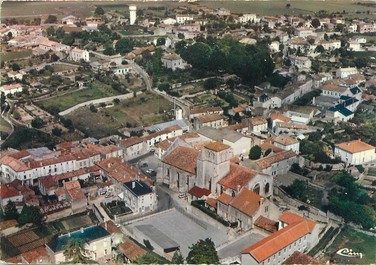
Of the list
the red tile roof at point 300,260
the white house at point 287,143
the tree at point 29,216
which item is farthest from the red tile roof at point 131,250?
the white house at point 287,143

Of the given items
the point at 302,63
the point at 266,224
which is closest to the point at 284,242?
the point at 266,224

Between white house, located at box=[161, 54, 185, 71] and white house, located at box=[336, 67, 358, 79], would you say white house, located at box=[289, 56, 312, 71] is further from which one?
white house, located at box=[161, 54, 185, 71]

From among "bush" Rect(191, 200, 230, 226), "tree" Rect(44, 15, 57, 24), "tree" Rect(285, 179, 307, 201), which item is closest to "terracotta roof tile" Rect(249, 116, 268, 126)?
"tree" Rect(285, 179, 307, 201)

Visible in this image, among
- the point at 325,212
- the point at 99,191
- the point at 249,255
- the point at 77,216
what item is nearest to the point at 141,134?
the point at 99,191

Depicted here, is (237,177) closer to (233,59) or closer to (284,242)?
(284,242)

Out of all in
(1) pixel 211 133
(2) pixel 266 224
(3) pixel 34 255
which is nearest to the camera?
(3) pixel 34 255

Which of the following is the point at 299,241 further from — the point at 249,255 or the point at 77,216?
the point at 77,216
